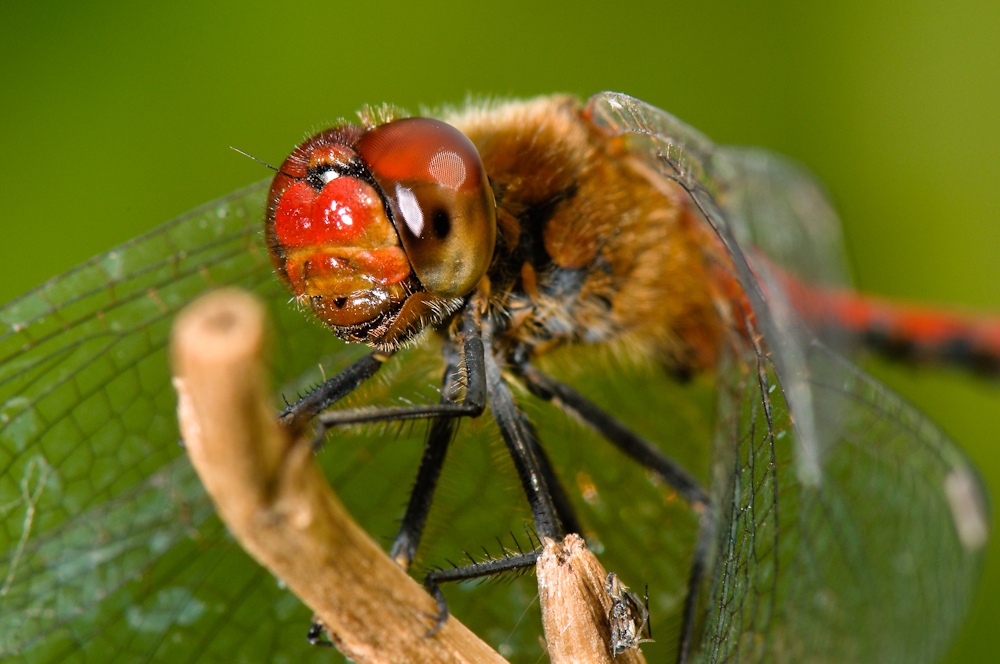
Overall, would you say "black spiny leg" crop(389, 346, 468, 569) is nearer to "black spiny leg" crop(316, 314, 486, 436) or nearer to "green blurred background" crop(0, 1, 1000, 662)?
"black spiny leg" crop(316, 314, 486, 436)

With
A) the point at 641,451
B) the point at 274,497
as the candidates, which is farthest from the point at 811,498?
the point at 274,497

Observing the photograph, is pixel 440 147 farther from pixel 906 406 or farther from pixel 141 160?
pixel 141 160

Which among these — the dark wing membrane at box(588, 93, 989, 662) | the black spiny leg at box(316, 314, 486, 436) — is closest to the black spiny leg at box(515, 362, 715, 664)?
the dark wing membrane at box(588, 93, 989, 662)

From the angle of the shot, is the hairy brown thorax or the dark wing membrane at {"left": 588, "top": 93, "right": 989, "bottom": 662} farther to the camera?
the hairy brown thorax

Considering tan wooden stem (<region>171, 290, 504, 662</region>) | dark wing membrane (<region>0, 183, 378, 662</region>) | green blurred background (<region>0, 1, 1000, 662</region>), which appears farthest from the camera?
green blurred background (<region>0, 1, 1000, 662</region>)

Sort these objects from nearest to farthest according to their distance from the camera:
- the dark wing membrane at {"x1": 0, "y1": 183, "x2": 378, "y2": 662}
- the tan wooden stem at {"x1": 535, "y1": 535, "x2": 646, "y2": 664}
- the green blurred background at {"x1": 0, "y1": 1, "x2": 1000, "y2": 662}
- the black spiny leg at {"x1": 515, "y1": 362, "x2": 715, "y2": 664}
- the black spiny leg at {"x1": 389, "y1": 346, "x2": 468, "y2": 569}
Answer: the tan wooden stem at {"x1": 535, "y1": 535, "x2": 646, "y2": 664}
the black spiny leg at {"x1": 389, "y1": 346, "x2": 468, "y2": 569}
the dark wing membrane at {"x1": 0, "y1": 183, "x2": 378, "y2": 662}
the black spiny leg at {"x1": 515, "y1": 362, "x2": 715, "y2": 664}
the green blurred background at {"x1": 0, "y1": 1, "x2": 1000, "y2": 662}

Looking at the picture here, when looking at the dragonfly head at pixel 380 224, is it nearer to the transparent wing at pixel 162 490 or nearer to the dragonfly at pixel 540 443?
the dragonfly at pixel 540 443

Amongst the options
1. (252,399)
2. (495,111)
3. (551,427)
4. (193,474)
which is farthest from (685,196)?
(252,399)
